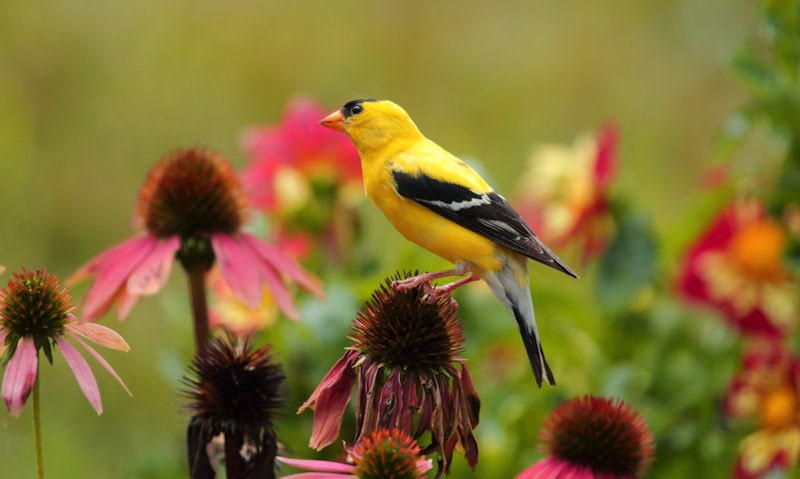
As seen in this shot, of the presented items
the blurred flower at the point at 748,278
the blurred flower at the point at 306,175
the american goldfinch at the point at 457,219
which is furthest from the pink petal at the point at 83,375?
the blurred flower at the point at 748,278

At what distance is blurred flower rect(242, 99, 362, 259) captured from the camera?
6.70 feet

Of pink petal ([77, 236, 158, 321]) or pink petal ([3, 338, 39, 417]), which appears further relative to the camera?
pink petal ([77, 236, 158, 321])

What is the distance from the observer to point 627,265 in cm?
195

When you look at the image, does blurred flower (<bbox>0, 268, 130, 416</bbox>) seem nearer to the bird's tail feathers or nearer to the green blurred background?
the bird's tail feathers

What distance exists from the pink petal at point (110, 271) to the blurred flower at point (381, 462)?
1.44 ft

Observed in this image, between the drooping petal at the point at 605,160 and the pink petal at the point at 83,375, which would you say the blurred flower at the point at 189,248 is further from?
the drooping petal at the point at 605,160

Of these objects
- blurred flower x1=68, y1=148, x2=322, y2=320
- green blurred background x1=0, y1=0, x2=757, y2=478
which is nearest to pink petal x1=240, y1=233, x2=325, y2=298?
blurred flower x1=68, y1=148, x2=322, y2=320

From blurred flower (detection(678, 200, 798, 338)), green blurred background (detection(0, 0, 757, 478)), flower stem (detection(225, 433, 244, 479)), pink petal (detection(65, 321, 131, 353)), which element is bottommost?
flower stem (detection(225, 433, 244, 479))

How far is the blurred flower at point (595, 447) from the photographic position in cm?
113

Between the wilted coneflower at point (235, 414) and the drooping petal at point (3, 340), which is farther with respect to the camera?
the wilted coneflower at point (235, 414)

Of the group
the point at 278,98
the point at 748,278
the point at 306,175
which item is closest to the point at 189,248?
the point at 306,175

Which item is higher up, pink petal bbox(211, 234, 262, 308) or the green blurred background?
the green blurred background

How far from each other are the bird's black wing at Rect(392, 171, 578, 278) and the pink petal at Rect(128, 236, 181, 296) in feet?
0.96

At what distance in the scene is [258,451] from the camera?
1.08 m
